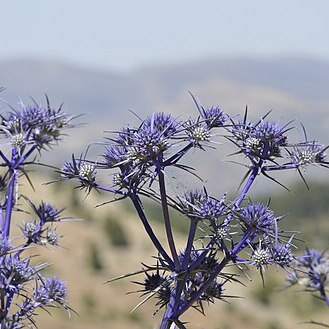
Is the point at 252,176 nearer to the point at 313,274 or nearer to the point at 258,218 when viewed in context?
the point at 258,218

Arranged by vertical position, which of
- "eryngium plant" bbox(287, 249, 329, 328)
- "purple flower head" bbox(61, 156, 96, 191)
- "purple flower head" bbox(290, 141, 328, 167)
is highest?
"purple flower head" bbox(290, 141, 328, 167)

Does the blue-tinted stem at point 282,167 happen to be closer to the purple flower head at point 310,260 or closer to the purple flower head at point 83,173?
the purple flower head at point 310,260

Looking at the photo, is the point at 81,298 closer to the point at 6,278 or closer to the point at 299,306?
the point at 299,306

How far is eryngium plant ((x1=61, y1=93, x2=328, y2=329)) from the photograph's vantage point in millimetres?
3455

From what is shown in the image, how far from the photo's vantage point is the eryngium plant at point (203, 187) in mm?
3455

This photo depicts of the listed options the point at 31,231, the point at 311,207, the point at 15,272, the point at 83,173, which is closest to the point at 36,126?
the point at 83,173

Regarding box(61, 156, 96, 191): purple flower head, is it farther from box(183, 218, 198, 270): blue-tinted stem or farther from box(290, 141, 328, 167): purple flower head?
box(290, 141, 328, 167): purple flower head

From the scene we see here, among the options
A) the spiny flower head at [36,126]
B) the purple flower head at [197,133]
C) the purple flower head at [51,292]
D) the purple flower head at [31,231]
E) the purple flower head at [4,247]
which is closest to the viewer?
the purple flower head at [197,133]

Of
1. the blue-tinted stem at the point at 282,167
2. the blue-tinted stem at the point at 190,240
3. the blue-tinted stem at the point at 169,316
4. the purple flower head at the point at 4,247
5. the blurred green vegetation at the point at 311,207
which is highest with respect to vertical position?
the blurred green vegetation at the point at 311,207

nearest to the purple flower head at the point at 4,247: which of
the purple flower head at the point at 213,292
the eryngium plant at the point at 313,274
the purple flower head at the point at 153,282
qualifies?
the purple flower head at the point at 153,282

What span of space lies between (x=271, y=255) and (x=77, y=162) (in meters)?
0.95

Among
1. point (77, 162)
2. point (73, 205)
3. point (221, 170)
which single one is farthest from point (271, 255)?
point (221, 170)

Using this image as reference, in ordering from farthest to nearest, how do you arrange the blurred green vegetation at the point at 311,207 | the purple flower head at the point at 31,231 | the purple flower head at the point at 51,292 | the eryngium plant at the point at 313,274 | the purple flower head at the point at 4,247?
the blurred green vegetation at the point at 311,207
the purple flower head at the point at 31,231
the purple flower head at the point at 51,292
the eryngium plant at the point at 313,274
the purple flower head at the point at 4,247

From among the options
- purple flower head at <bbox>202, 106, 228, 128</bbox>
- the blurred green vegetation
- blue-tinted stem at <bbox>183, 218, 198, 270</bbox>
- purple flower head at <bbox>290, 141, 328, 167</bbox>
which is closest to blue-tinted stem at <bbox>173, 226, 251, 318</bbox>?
blue-tinted stem at <bbox>183, 218, 198, 270</bbox>
